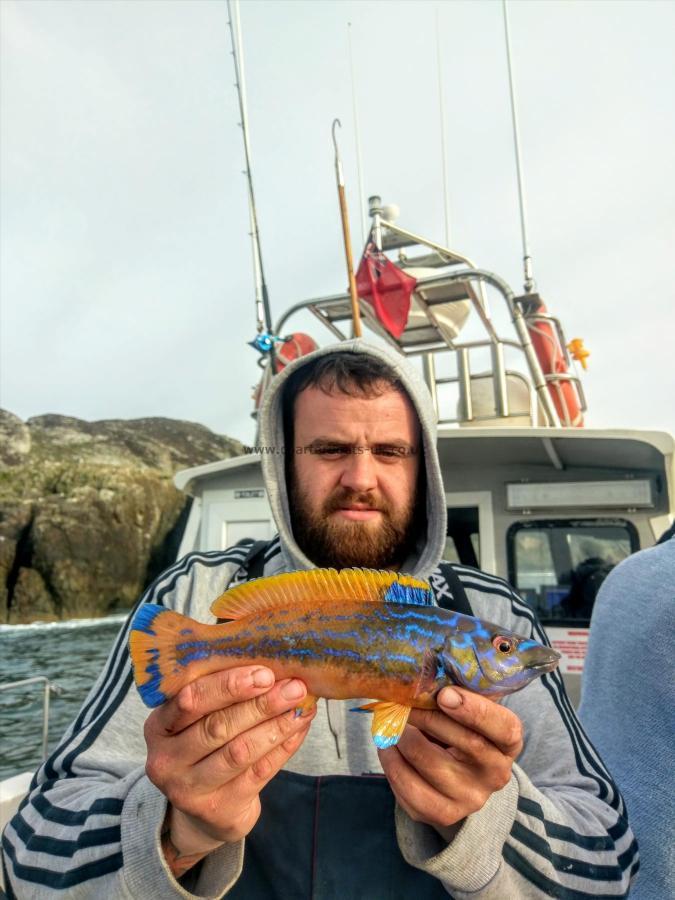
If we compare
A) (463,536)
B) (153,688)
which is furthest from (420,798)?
(463,536)

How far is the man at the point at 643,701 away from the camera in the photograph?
2295 mm

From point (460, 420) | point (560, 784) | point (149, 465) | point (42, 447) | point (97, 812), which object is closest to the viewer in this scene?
A: point (97, 812)

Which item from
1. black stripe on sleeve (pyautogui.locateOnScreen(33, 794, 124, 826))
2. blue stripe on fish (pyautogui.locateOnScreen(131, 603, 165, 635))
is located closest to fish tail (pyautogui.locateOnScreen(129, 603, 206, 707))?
blue stripe on fish (pyautogui.locateOnScreen(131, 603, 165, 635))

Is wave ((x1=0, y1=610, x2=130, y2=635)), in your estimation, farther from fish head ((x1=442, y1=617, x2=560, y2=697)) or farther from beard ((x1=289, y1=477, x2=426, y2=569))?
fish head ((x1=442, y1=617, x2=560, y2=697))

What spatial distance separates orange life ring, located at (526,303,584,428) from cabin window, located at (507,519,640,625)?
1.45 m

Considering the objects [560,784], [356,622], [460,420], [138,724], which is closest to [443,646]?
[356,622]

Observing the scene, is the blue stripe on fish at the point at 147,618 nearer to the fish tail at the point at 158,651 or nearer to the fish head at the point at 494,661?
the fish tail at the point at 158,651

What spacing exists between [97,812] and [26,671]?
18.0 m

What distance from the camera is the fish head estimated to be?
1.80 m

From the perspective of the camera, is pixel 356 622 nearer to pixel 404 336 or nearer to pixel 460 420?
pixel 460 420

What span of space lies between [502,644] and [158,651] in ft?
3.35

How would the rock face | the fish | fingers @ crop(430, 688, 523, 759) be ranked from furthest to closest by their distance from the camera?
the rock face
the fish
fingers @ crop(430, 688, 523, 759)

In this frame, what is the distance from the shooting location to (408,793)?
181cm

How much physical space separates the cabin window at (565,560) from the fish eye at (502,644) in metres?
6.04
